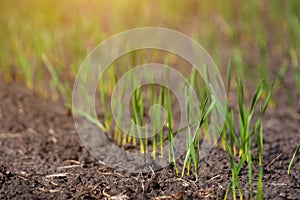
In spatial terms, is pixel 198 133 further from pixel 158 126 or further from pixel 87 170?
pixel 87 170

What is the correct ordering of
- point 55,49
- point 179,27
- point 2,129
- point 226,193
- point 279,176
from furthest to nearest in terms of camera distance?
point 179,27 → point 55,49 → point 2,129 → point 279,176 → point 226,193

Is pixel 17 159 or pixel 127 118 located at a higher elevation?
pixel 127 118

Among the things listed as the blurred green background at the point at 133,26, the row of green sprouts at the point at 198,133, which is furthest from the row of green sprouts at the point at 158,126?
the blurred green background at the point at 133,26

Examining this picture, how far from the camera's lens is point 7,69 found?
10.3 feet

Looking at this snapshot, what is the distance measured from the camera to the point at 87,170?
1966 millimetres

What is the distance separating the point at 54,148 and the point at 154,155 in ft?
1.82

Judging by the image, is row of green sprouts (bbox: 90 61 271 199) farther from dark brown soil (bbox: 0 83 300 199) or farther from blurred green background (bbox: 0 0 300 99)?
blurred green background (bbox: 0 0 300 99)

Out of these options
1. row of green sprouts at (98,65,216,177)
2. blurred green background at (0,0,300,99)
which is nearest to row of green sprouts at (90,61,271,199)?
row of green sprouts at (98,65,216,177)

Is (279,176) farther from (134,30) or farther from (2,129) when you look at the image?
(134,30)

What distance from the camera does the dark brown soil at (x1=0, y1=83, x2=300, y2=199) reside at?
1.75 metres

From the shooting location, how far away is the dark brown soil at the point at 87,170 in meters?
1.75

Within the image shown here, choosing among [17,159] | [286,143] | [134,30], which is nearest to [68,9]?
[134,30]

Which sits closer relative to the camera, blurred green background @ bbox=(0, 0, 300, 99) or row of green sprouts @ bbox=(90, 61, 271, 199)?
row of green sprouts @ bbox=(90, 61, 271, 199)

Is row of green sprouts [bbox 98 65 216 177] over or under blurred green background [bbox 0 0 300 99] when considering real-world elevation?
under
